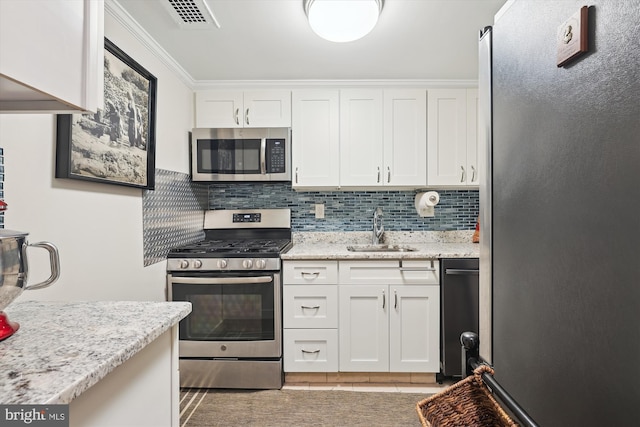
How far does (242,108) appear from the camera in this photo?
2791mm

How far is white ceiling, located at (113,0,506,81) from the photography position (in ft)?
5.87

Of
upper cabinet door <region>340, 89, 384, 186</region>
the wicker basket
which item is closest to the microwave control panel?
upper cabinet door <region>340, 89, 384, 186</region>

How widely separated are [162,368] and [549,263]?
95 cm

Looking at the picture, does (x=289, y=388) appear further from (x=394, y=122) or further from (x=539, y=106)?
(x=539, y=106)

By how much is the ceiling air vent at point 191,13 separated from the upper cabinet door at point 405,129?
1.40 metres

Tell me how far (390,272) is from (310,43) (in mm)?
1556

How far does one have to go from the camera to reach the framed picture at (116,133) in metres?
1.46

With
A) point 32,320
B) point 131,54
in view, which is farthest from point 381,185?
point 32,320

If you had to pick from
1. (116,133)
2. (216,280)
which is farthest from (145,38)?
(216,280)

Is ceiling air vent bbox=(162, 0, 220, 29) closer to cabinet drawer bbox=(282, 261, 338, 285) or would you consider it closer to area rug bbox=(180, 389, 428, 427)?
cabinet drawer bbox=(282, 261, 338, 285)

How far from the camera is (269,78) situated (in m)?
2.73

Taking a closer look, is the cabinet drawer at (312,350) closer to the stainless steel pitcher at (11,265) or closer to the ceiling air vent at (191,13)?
the stainless steel pitcher at (11,265)

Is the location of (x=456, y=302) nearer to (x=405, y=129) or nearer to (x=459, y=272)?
(x=459, y=272)

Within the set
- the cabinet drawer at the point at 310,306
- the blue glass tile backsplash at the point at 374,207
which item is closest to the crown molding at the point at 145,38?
the blue glass tile backsplash at the point at 374,207
